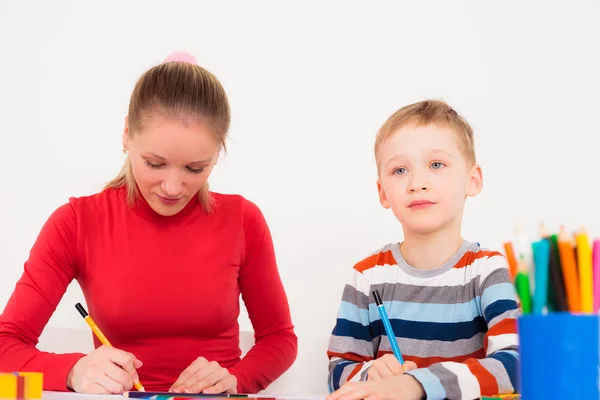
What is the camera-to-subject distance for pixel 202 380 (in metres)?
1.28

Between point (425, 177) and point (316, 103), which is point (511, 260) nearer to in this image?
point (425, 177)

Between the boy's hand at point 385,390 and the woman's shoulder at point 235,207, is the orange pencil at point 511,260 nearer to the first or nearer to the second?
the boy's hand at point 385,390

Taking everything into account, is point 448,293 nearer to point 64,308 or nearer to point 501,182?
point 501,182

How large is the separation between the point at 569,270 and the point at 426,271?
2.17 feet

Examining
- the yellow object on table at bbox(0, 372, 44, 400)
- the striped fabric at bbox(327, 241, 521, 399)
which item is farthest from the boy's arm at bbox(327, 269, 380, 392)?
the yellow object on table at bbox(0, 372, 44, 400)

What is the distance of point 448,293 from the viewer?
1308 mm

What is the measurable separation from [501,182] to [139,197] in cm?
91

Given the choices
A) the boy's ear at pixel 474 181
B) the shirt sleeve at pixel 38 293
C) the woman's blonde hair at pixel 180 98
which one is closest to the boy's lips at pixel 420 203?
the boy's ear at pixel 474 181

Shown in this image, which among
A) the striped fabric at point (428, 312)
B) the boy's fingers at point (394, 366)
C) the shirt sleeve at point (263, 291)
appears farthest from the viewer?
the shirt sleeve at point (263, 291)

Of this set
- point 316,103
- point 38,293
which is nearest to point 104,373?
point 38,293

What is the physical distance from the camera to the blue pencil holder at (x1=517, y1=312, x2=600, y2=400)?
0.68 meters

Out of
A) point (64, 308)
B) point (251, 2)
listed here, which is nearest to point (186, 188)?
point (64, 308)

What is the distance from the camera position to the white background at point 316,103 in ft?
6.12

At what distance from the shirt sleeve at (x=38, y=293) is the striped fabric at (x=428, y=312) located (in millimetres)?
526
